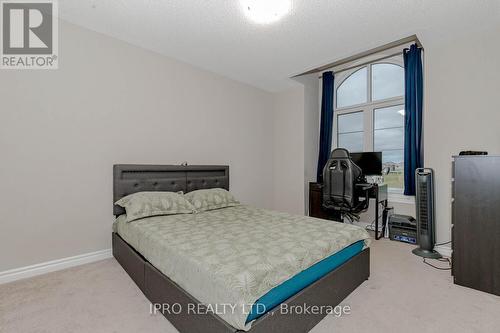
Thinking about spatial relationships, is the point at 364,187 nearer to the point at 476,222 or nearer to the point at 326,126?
the point at 476,222

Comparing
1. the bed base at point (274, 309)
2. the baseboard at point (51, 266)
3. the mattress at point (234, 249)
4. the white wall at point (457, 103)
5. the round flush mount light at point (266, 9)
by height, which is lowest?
the baseboard at point (51, 266)

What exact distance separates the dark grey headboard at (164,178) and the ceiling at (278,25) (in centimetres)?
161

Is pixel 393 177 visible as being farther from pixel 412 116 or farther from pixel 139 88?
→ pixel 139 88

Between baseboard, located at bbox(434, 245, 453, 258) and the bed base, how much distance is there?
1.42 metres

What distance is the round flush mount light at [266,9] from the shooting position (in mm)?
2219

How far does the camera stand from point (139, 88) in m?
3.09

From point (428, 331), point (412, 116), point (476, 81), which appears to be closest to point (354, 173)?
point (412, 116)

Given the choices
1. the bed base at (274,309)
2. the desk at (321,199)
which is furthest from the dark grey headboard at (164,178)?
the desk at (321,199)

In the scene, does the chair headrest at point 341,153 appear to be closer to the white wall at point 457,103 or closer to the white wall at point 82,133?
the white wall at point 457,103

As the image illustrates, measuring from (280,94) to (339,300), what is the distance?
398 centimetres

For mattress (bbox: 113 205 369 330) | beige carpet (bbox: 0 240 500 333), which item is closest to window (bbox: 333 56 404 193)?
beige carpet (bbox: 0 240 500 333)

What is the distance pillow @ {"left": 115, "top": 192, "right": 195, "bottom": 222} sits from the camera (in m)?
2.53

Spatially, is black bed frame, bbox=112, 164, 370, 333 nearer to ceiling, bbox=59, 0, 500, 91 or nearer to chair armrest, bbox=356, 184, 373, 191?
chair armrest, bbox=356, 184, 373, 191

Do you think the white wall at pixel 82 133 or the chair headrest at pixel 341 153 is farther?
the chair headrest at pixel 341 153
